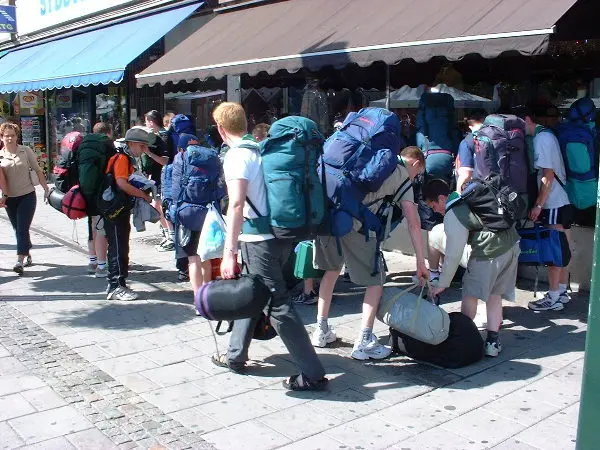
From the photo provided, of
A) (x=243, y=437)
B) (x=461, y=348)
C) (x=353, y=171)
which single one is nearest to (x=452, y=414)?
(x=461, y=348)

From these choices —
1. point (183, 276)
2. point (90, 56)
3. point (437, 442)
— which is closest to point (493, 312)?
point (437, 442)

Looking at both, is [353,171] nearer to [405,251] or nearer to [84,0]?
[405,251]

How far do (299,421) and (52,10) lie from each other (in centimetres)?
1588

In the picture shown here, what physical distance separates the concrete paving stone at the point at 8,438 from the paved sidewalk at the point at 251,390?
1 cm

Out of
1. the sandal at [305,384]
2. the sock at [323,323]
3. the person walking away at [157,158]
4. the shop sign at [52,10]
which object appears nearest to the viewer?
the sandal at [305,384]

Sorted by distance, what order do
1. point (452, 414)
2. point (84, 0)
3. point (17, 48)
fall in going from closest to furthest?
1. point (452, 414)
2. point (84, 0)
3. point (17, 48)

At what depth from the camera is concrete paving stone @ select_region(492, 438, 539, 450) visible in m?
3.54

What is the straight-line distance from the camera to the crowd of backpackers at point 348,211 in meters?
4.09

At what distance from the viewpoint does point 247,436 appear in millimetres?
3686

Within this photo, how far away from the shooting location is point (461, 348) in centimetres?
461

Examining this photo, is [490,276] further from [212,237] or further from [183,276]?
[183,276]

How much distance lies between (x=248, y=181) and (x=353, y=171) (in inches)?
29.7

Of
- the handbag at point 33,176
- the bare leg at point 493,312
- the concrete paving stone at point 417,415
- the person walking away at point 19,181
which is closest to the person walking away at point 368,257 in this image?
the bare leg at point 493,312

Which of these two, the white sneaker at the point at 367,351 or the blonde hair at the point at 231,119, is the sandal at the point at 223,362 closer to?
the white sneaker at the point at 367,351
